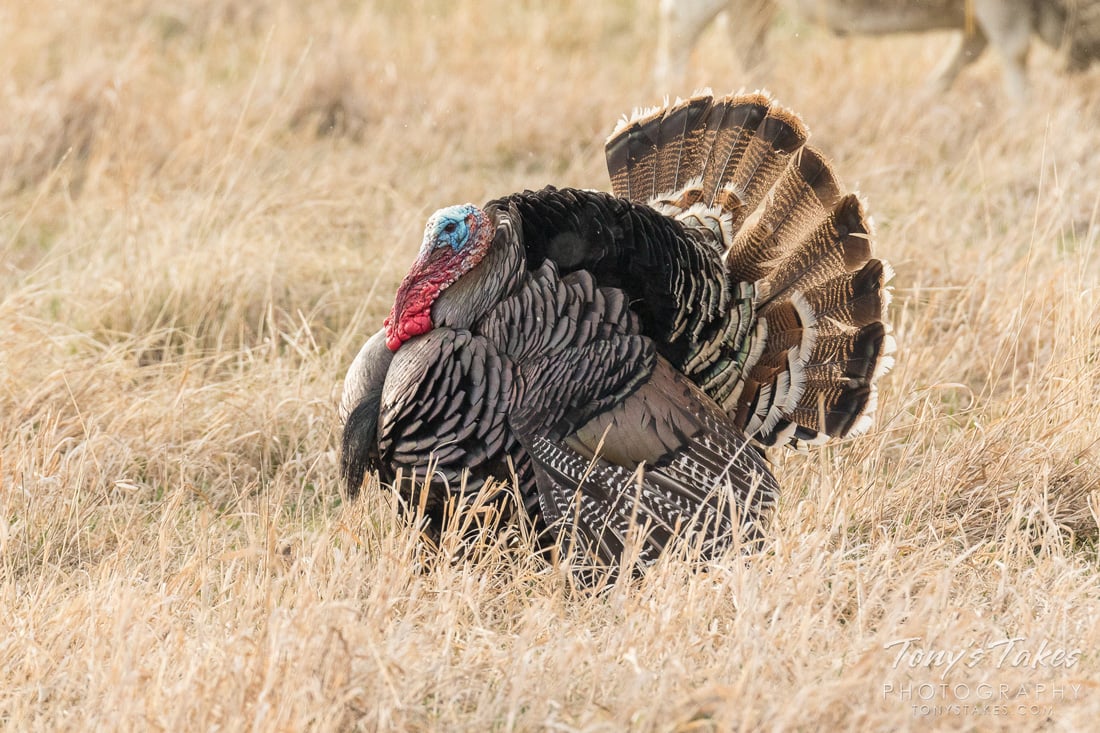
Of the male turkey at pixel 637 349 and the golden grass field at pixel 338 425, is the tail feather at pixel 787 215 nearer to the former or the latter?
the male turkey at pixel 637 349

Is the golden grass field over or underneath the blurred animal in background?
underneath

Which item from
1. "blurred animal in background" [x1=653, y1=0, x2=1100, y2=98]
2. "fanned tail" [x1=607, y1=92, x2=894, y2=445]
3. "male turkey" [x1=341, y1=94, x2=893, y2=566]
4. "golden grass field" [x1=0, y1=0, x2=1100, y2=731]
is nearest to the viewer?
"golden grass field" [x1=0, y1=0, x2=1100, y2=731]

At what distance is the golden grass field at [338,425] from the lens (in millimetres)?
2564

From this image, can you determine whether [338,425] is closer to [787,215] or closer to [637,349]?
[637,349]

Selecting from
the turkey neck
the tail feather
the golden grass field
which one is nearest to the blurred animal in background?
the golden grass field

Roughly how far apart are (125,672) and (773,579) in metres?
1.38

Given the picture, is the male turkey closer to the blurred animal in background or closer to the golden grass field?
the golden grass field

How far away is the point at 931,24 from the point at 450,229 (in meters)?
5.19

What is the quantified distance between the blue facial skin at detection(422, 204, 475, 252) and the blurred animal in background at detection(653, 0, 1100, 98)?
4315 millimetres

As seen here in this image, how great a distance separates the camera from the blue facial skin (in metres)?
3.28

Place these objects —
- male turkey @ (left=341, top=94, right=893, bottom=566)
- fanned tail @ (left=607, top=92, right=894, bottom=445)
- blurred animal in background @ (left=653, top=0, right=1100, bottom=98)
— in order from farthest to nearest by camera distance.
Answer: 1. blurred animal in background @ (left=653, top=0, right=1100, bottom=98)
2. fanned tail @ (left=607, top=92, right=894, bottom=445)
3. male turkey @ (left=341, top=94, right=893, bottom=566)

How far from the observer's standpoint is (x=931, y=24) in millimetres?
7547

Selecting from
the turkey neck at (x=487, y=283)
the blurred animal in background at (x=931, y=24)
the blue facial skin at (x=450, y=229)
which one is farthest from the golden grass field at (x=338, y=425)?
the blue facial skin at (x=450, y=229)

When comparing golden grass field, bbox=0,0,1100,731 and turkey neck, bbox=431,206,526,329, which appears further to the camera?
turkey neck, bbox=431,206,526,329
